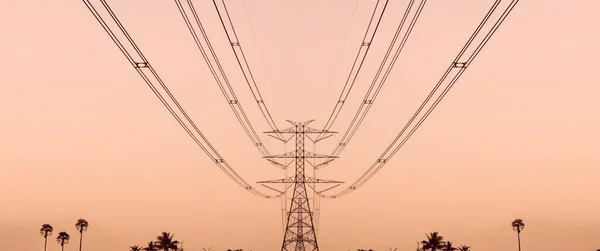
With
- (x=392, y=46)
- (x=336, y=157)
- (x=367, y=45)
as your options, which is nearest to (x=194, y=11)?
(x=392, y=46)

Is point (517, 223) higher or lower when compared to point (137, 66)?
higher

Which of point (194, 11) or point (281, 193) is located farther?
point (281, 193)

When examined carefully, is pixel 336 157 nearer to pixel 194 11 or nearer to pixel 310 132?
pixel 310 132

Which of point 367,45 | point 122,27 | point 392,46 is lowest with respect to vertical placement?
point 122,27

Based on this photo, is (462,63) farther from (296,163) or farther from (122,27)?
(296,163)

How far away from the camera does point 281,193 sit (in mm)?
142375

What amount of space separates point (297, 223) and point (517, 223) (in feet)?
293

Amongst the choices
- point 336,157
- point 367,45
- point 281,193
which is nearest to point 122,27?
point 367,45

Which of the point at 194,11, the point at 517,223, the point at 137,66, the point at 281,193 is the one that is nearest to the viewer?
the point at 194,11

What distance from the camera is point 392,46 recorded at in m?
44.9

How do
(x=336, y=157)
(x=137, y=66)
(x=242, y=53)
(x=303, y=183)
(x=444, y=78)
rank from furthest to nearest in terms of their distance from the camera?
(x=303, y=183) → (x=336, y=157) → (x=242, y=53) → (x=444, y=78) → (x=137, y=66)

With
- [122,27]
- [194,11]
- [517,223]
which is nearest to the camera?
[122,27]

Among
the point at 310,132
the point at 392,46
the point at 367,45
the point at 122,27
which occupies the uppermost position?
the point at 310,132

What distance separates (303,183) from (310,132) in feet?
24.3
